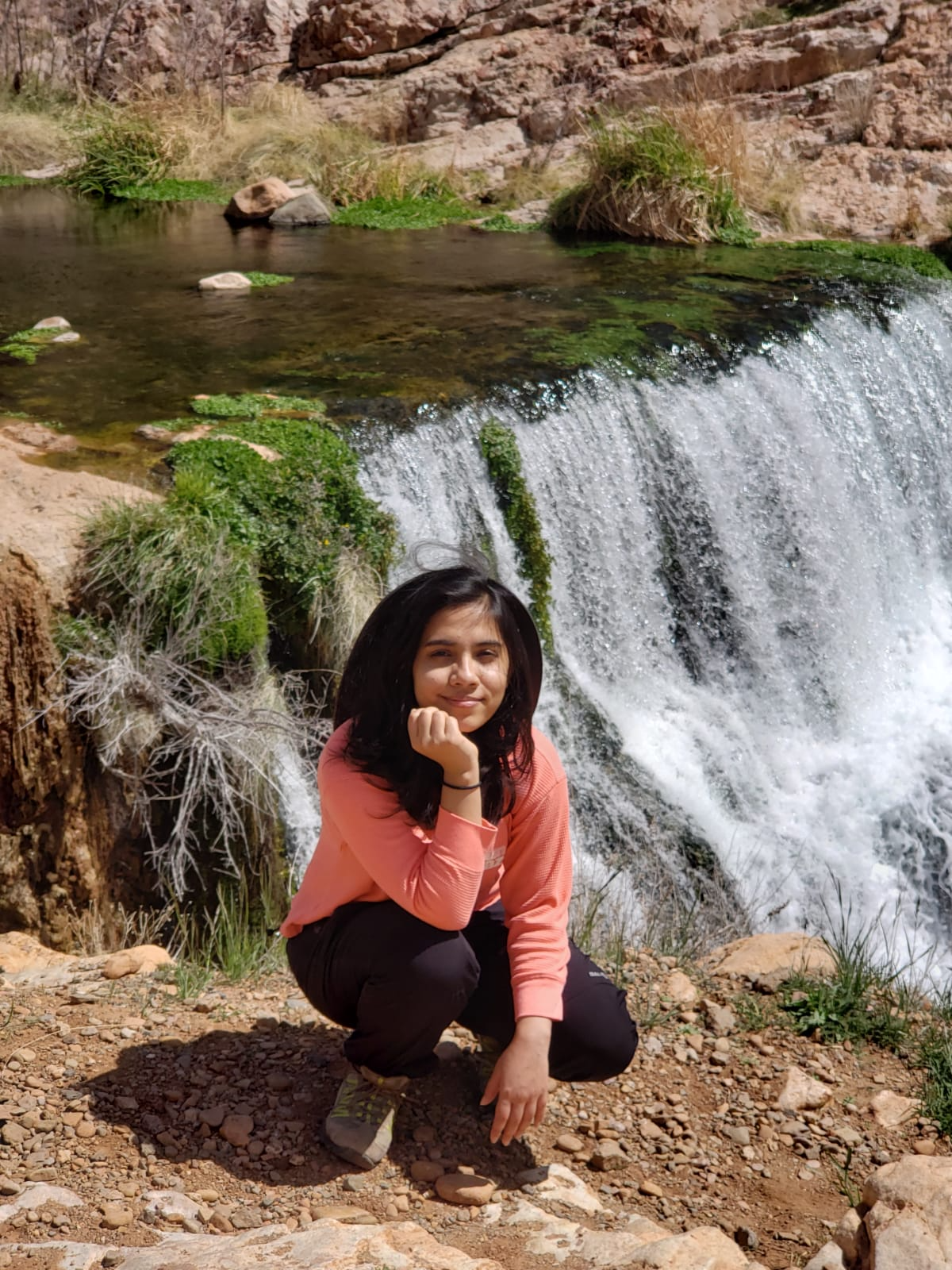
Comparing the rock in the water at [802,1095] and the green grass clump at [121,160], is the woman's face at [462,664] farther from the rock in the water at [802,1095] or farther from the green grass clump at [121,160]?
the green grass clump at [121,160]

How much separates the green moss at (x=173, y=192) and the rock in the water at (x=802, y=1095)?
11.2 metres

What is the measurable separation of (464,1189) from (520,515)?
3.80 metres

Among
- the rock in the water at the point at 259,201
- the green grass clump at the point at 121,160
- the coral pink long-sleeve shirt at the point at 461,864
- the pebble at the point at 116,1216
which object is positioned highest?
the green grass clump at the point at 121,160

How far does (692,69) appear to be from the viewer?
13117 mm

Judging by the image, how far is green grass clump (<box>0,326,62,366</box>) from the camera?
651cm

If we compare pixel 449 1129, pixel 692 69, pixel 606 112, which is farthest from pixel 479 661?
pixel 692 69

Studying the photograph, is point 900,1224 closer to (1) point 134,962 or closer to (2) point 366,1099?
(2) point 366,1099

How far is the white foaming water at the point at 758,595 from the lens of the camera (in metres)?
5.55

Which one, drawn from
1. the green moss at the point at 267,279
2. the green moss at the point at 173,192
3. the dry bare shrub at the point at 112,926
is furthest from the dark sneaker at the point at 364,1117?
the green moss at the point at 173,192

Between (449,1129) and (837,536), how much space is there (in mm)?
5298

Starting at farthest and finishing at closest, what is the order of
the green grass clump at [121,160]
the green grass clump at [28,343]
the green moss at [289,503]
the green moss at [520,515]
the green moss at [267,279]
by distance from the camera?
the green grass clump at [121,160] < the green moss at [267,279] < the green grass clump at [28,343] < the green moss at [520,515] < the green moss at [289,503]

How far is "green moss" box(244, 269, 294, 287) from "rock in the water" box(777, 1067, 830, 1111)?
6.94m

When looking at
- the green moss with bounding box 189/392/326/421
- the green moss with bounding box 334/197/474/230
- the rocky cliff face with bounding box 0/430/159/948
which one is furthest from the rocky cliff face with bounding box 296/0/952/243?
the rocky cliff face with bounding box 0/430/159/948

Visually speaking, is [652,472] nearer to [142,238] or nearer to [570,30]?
[142,238]
